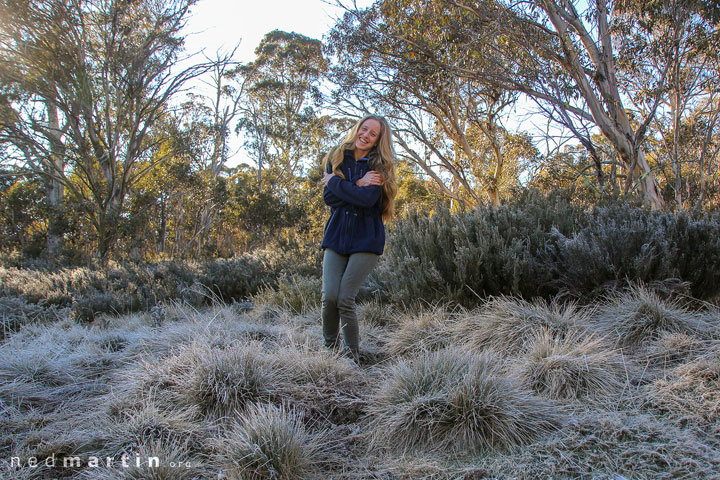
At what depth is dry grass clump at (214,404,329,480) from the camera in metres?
1.77

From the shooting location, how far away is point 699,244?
3760 mm

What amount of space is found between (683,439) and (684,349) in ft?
3.33

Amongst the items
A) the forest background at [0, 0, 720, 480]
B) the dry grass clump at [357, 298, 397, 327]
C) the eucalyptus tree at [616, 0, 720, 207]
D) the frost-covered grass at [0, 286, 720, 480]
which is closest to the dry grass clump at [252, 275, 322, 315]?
Answer: the forest background at [0, 0, 720, 480]

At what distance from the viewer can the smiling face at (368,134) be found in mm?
3272

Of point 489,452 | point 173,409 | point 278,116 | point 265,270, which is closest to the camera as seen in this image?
point 489,452

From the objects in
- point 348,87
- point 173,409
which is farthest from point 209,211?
point 173,409

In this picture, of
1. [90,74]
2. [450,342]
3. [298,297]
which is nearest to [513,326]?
[450,342]

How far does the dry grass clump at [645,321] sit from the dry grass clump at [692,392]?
492 mm

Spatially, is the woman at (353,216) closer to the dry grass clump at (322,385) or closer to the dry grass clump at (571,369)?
the dry grass clump at (322,385)

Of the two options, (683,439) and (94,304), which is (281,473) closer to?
(683,439)

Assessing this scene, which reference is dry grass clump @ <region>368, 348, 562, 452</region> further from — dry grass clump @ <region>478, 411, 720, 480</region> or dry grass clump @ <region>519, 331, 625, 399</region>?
dry grass clump @ <region>519, 331, 625, 399</region>

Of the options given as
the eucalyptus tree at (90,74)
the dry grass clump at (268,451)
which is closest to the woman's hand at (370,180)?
the dry grass clump at (268,451)

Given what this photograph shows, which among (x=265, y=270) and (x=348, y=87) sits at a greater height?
(x=348, y=87)

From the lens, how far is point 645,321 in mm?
3041
